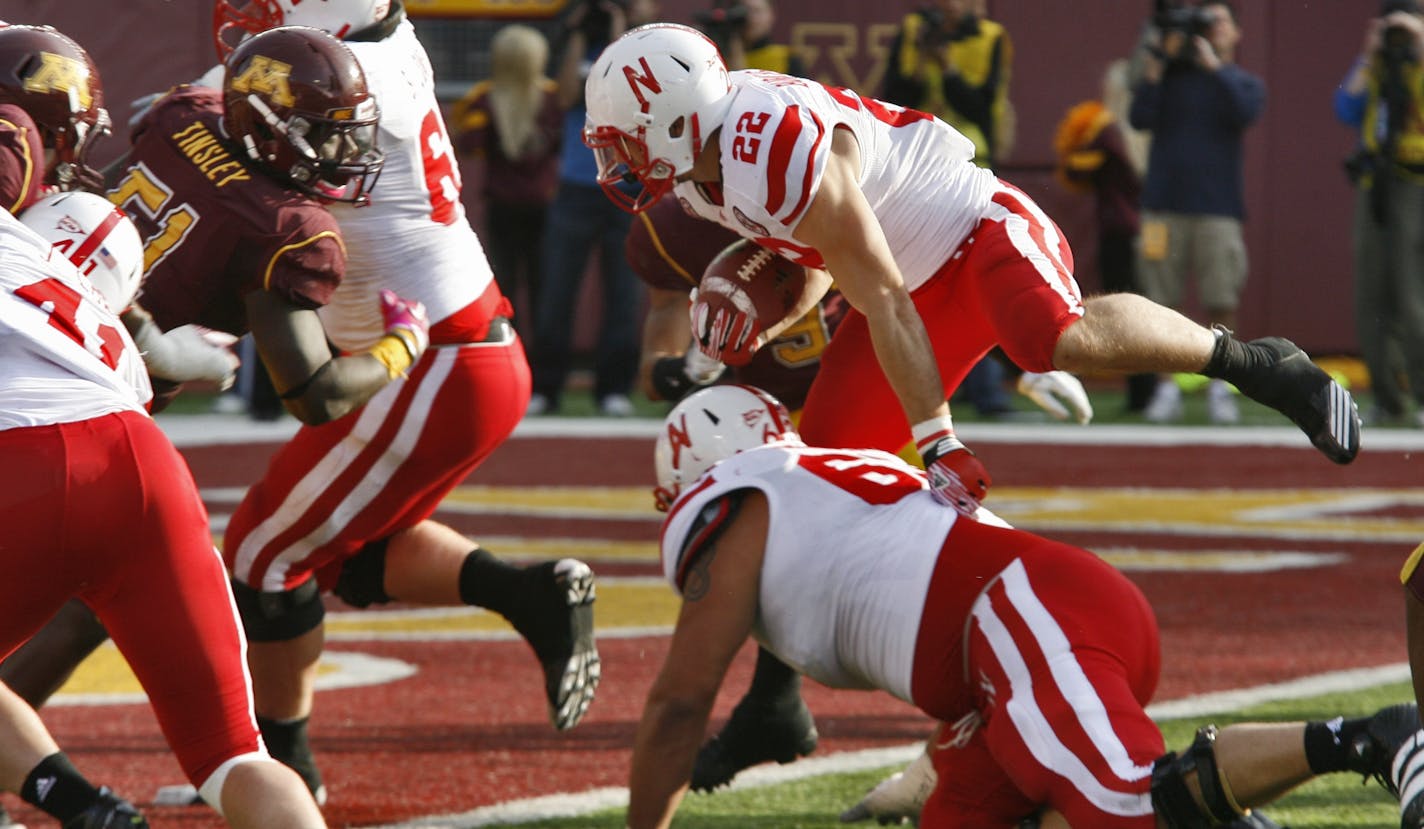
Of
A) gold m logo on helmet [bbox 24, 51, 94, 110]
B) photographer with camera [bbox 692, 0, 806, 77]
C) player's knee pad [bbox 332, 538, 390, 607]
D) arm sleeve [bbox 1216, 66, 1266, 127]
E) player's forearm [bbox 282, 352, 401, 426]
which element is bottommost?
arm sleeve [bbox 1216, 66, 1266, 127]

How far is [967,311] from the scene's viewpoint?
14.9 ft

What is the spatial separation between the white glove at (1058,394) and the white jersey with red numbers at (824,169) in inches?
29.0

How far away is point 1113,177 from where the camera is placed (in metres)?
12.2

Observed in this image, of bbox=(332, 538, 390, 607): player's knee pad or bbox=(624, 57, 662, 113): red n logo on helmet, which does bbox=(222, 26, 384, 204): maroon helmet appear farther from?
bbox=(332, 538, 390, 607): player's knee pad

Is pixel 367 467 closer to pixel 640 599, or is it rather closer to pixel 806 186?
pixel 806 186

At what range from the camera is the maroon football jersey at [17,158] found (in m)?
3.55

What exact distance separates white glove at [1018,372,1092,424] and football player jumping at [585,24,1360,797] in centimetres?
61

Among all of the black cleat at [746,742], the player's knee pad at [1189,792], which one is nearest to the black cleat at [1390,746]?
the player's knee pad at [1189,792]

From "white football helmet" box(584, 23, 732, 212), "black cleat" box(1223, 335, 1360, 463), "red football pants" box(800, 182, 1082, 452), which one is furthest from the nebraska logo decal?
"black cleat" box(1223, 335, 1360, 463)

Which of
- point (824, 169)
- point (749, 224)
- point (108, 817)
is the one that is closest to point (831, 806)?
point (749, 224)

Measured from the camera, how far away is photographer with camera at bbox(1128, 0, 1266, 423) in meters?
10.9

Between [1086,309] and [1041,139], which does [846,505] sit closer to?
[1086,309]

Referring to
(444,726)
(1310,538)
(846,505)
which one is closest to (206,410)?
(1310,538)

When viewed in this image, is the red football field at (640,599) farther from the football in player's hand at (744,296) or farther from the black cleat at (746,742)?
the football in player's hand at (744,296)
